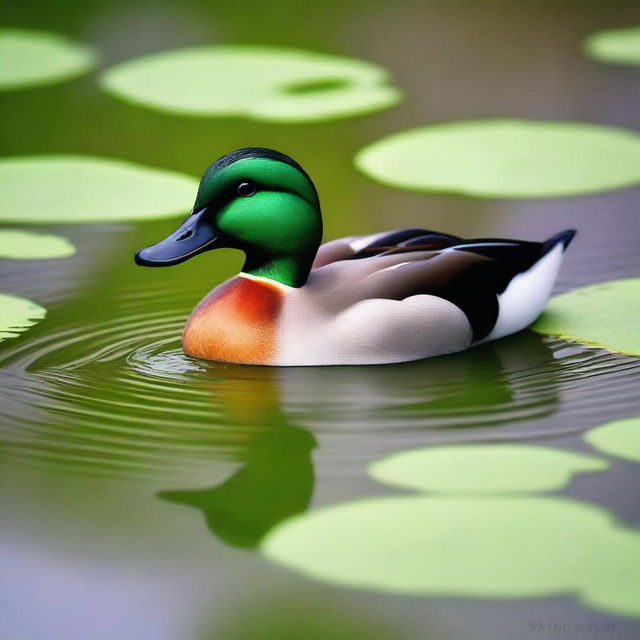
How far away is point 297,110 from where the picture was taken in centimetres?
700

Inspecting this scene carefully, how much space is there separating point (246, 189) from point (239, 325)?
0.43 meters

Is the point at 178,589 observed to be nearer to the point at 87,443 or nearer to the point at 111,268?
the point at 87,443

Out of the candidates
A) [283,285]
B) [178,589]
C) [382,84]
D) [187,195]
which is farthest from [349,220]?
[178,589]

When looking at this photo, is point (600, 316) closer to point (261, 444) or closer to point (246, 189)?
point (246, 189)

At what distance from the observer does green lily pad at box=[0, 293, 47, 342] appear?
4.52 metres

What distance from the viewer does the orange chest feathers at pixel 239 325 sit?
165 inches

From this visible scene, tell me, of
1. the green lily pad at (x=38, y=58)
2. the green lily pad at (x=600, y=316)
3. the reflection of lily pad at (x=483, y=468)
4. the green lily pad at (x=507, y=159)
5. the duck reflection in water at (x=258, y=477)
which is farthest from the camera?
the green lily pad at (x=38, y=58)

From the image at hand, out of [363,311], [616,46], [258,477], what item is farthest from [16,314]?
[616,46]

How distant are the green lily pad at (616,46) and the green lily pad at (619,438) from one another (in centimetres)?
456

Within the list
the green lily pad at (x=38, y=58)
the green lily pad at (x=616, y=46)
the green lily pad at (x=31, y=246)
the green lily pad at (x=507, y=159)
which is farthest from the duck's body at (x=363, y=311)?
the green lily pad at (x=616, y=46)

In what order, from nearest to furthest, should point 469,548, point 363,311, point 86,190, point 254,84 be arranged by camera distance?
point 469,548 < point 363,311 < point 86,190 < point 254,84

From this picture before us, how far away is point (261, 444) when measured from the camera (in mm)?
3691

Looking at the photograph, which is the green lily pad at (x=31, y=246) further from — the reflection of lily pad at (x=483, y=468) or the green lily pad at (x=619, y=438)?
the green lily pad at (x=619, y=438)

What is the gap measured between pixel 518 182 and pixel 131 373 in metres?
2.51
